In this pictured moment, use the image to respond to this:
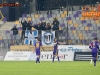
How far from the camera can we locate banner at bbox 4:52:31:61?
40594 mm

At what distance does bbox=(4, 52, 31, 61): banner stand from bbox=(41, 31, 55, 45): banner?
7.40ft

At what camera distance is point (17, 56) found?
4091 cm

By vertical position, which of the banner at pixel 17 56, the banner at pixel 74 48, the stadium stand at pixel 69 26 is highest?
the stadium stand at pixel 69 26

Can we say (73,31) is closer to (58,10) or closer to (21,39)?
(21,39)

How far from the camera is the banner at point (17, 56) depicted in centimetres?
4059

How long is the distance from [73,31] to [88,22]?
4.37m

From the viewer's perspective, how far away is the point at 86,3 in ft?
165

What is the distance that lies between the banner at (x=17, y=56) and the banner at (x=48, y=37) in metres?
2.26

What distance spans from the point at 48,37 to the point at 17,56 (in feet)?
11.7

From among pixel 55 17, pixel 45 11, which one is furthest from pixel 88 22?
pixel 45 11

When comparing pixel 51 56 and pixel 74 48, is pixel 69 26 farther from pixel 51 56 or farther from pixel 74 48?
pixel 51 56

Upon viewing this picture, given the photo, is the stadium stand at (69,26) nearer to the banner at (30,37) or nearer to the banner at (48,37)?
the banner at (30,37)
